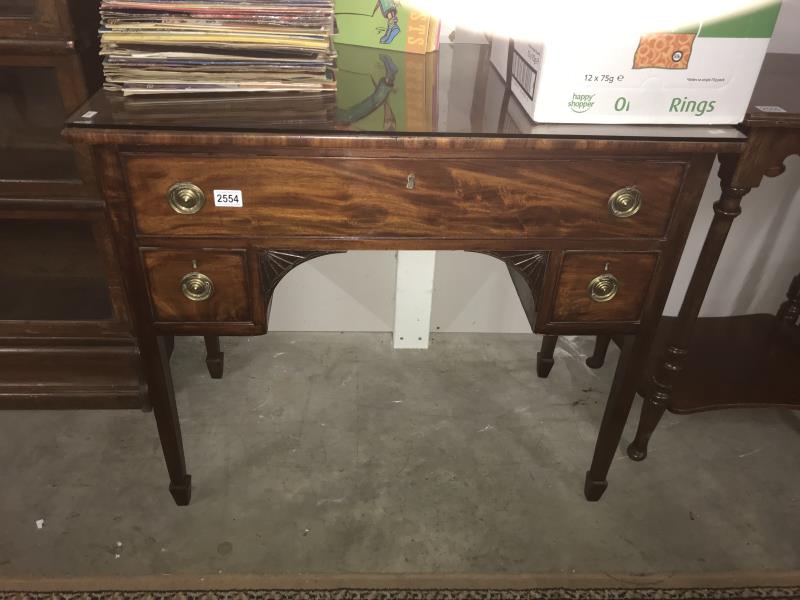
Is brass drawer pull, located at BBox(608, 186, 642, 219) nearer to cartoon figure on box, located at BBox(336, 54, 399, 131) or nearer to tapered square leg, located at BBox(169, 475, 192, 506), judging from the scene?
cartoon figure on box, located at BBox(336, 54, 399, 131)

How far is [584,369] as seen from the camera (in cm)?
213

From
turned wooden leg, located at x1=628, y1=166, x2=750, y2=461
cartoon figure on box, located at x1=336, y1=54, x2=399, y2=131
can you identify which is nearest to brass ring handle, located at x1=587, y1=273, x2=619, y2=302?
turned wooden leg, located at x1=628, y1=166, x2=750, y2=461

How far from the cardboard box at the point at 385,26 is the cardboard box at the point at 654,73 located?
40 centimetres

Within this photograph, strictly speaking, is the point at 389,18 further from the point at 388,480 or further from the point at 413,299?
the point at 388,480

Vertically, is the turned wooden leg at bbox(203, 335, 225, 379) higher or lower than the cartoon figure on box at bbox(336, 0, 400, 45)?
lower

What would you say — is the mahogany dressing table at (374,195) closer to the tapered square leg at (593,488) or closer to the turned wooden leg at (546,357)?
the tapered square leg at (593,488)

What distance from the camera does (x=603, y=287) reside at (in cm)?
129

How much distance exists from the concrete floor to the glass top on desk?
38.3 inches

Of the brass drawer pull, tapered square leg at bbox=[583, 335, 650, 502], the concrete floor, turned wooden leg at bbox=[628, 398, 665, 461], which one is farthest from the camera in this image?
turned wooden leg at bbox=[628, 398, 665, 461]

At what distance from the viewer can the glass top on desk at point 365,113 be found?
106 cm

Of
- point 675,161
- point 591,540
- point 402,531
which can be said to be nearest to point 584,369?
point 591,540

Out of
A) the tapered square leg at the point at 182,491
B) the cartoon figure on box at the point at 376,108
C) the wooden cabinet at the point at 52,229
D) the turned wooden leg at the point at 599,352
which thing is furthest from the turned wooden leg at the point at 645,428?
the wooden cabinet at the point at 52,229

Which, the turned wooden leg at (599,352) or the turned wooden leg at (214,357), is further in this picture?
the turned wooden leg at (599,352)

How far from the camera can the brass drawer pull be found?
3.84ft
